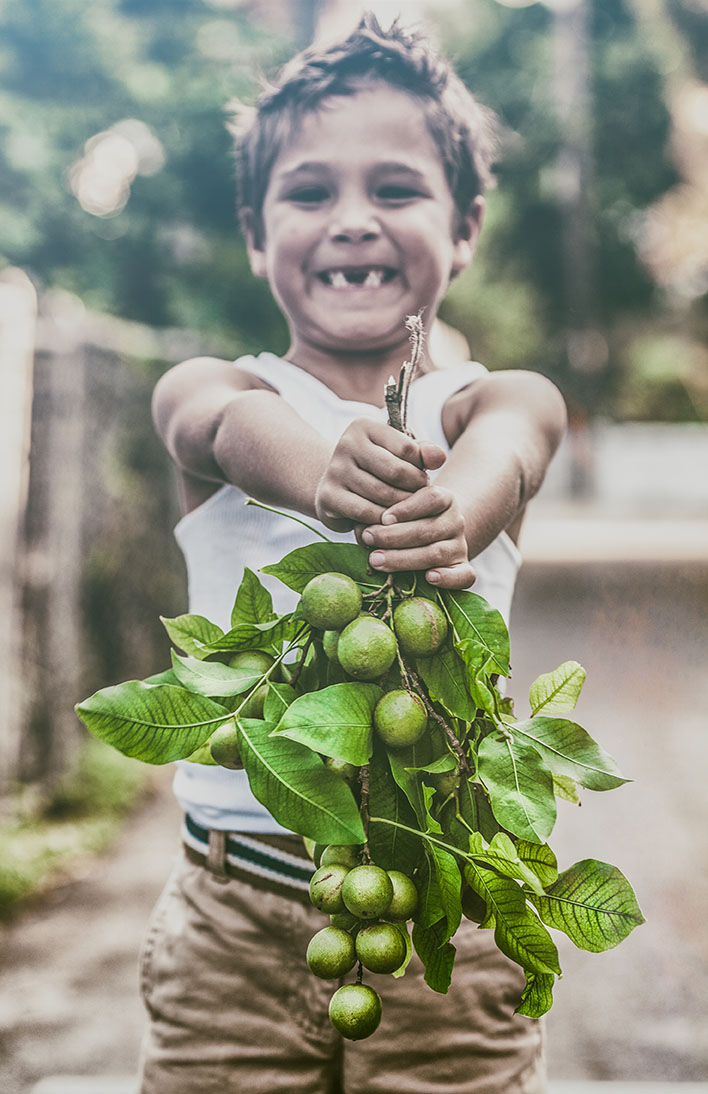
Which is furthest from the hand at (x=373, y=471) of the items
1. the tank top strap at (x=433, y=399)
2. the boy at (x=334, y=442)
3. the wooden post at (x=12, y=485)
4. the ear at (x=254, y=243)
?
the wooden post at (x=12, y=485)

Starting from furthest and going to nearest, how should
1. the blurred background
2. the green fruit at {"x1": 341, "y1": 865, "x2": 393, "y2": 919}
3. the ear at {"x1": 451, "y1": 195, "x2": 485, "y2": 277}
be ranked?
the blurred background < the ear at {"x1": 451, "y1": 195, "x2": 485, "y2": 277} < the green fruit at {"x1": 341, "y1": 865, "x2": 393, "y2": 919}

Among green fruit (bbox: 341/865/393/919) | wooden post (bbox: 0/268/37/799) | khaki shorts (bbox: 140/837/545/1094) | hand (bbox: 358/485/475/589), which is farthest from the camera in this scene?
wooden post (bbox: 0/268/37/799)

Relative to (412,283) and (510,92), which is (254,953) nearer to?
(412,283)

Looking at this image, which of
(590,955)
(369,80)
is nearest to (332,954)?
(369,80)

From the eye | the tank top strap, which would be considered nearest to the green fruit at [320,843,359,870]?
the tank top strap

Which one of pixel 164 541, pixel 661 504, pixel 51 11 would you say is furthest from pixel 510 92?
pixel 661 504

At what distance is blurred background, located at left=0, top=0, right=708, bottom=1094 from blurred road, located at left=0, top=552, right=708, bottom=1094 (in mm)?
10

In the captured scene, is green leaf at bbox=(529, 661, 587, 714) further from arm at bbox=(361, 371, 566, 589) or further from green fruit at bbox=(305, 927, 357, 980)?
green fruit at bbox=(305, 927, 357, 980)

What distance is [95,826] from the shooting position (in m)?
3.71

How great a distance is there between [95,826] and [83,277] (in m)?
3.46

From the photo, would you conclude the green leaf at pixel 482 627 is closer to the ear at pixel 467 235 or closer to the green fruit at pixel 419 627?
the green fruit at pixel 419 627

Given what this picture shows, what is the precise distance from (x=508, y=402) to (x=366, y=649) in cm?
54

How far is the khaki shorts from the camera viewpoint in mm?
1380

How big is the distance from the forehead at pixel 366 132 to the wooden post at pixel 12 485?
2.36 m
